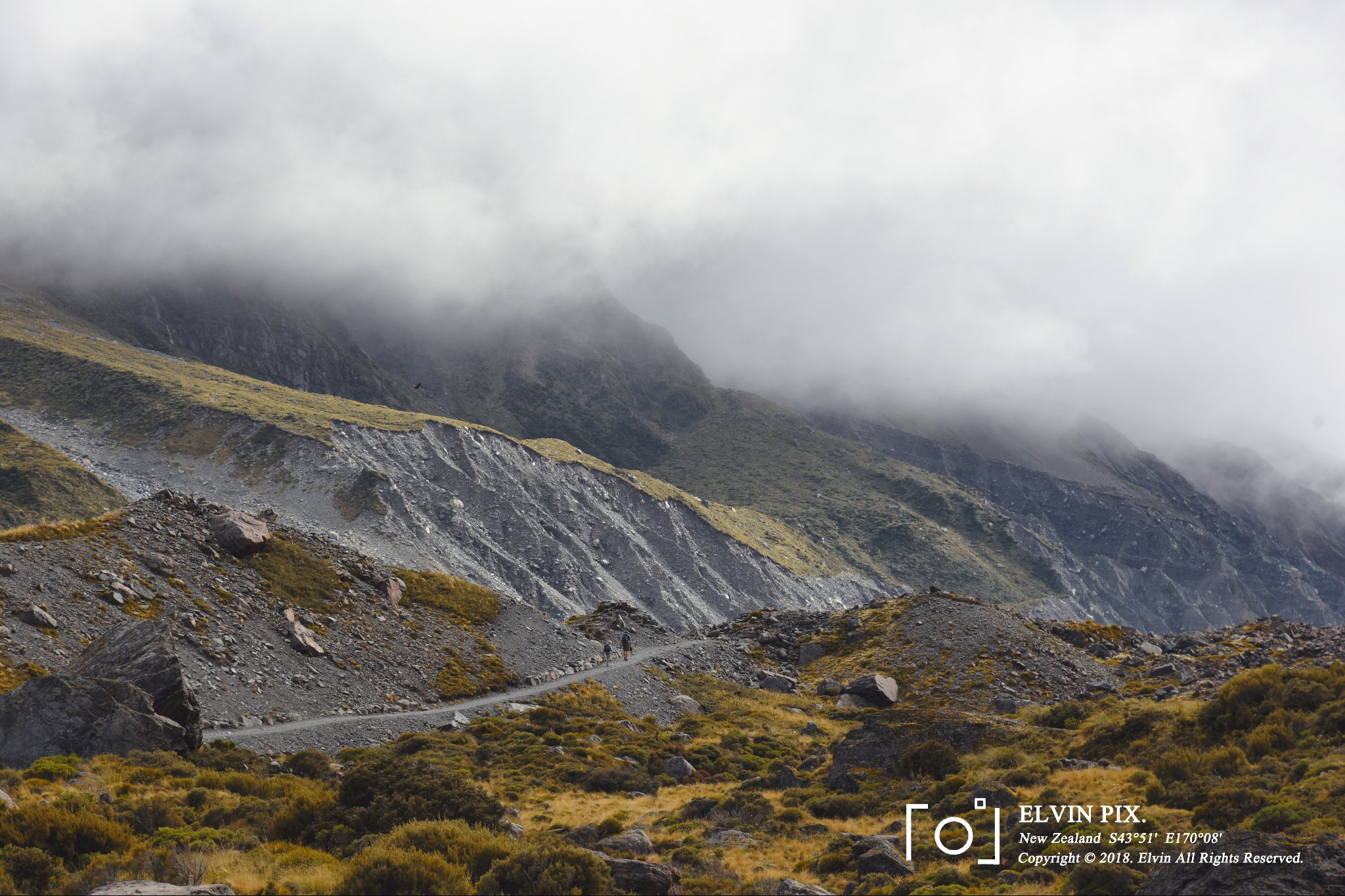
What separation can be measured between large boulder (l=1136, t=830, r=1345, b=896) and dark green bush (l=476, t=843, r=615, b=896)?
1082 cm

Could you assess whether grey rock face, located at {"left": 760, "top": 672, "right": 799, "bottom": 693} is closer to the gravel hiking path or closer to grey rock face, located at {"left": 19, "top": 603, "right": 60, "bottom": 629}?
the gravel hiking path

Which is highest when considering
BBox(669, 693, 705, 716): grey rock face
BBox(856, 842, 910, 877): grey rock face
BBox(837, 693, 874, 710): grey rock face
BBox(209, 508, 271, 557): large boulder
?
BBox(209, 508, 271, 557): large boulder

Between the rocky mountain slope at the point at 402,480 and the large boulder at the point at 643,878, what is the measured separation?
75.9 meters

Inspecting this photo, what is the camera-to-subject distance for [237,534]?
146 feet

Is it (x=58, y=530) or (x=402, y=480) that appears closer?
(x=58, y=530)

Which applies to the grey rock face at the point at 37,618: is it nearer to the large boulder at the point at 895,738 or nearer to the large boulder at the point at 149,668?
the large boulder at the point at 149,668

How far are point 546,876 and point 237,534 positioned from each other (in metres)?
37.1

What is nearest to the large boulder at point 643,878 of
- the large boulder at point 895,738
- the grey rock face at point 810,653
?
the large boulder at point 895,738

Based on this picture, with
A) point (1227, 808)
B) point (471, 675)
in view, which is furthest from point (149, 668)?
A: point (1227, 808)

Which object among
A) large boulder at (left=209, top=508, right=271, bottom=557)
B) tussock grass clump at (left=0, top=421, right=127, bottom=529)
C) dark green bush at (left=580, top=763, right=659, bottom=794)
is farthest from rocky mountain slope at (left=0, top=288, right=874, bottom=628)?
dark green bush at (left=580, top=763, right=659, bottom=794)

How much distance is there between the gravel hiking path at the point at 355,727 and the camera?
3142 centimetres

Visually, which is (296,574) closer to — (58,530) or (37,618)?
(58,530)

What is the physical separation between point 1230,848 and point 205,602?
41678 millimetres

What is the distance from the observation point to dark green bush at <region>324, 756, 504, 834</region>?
2025 centimetres
